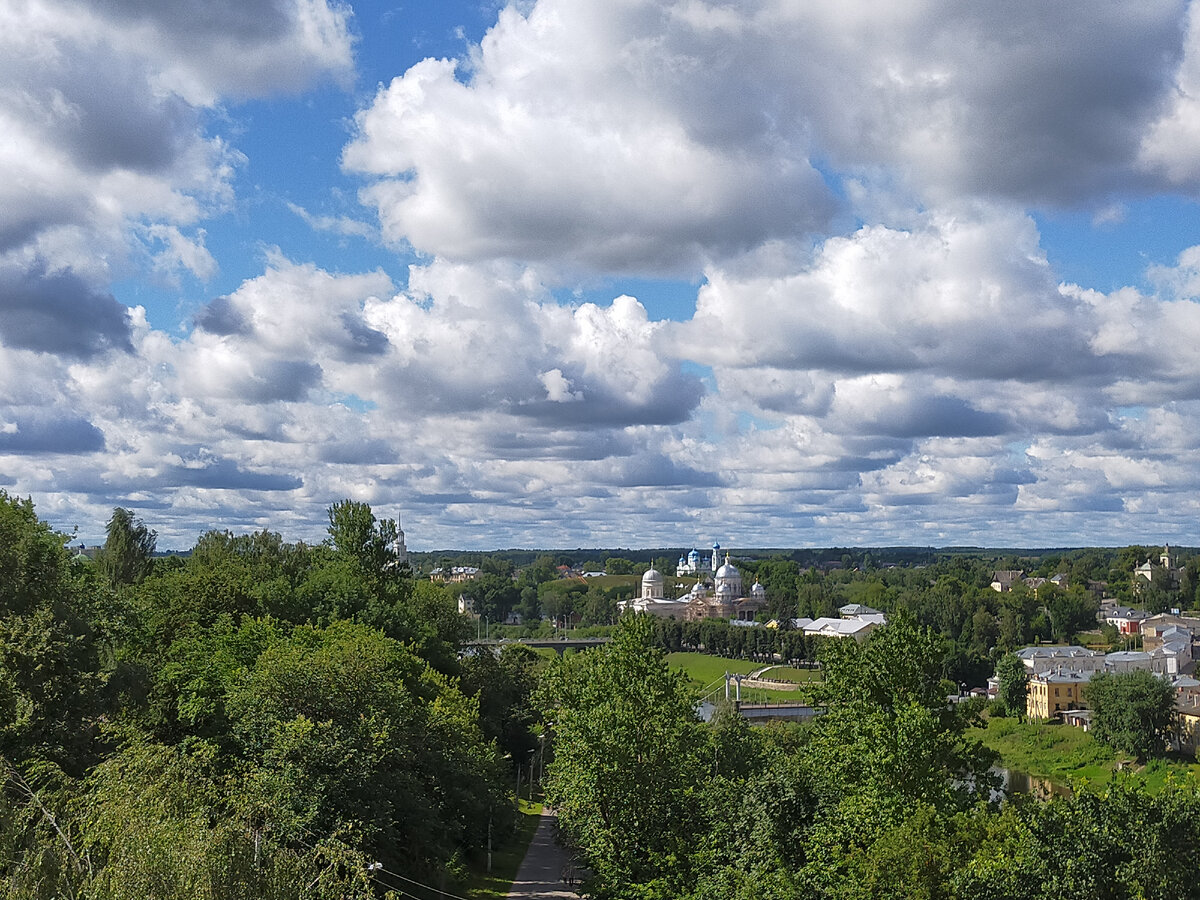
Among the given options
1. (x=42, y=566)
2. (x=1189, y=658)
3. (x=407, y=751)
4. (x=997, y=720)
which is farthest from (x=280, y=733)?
(x=1189, y=658)

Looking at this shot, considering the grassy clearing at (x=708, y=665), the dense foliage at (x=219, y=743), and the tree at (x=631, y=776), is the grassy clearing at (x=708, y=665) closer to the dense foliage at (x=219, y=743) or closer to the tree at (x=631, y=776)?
the dense foliage at (x=219, y=743)

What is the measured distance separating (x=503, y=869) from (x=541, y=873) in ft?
5.49

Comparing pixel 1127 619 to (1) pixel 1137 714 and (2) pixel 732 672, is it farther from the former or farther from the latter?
(1) pixel 1137 714

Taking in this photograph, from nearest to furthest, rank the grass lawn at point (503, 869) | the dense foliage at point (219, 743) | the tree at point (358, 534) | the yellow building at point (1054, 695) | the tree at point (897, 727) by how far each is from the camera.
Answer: the dense foliage at point (219, 743) → the tree at point (897, 727) → the grass lawn at point (503, 869) → the tree at point (358, 534) → the yellow building at point (1054, 695)

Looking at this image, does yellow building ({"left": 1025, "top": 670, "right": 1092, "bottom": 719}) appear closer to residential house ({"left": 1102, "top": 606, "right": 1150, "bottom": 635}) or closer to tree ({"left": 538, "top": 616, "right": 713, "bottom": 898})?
residential house ({"left": 1102, "top": 606, "right": 1150, "bottom": 635})

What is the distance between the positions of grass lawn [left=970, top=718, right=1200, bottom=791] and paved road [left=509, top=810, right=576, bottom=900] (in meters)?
40.8

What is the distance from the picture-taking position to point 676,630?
17888 cm

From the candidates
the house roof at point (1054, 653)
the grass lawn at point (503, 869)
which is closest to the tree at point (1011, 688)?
the house roof at point (1054, 653)

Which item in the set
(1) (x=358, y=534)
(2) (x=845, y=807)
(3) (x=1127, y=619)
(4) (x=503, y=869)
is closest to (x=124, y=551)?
(1) (x=358, y=534)

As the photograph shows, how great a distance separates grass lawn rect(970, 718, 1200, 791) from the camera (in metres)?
80.1

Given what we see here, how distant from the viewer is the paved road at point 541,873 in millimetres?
40281

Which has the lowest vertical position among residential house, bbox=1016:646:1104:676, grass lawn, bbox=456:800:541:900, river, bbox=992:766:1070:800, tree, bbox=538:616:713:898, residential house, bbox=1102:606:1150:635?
river, bbox=992:766:1070:800

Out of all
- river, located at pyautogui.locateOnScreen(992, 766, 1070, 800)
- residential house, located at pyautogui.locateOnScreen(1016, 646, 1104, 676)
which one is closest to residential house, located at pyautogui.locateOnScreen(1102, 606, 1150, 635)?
residential house, located at pyautogui.locateOnScreen(1016, 646, 1104, 676)

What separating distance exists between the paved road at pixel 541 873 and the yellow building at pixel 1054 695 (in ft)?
212
